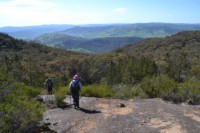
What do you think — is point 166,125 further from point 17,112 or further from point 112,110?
point 17,112

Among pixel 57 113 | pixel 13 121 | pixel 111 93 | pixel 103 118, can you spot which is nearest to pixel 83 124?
pixel 103 118

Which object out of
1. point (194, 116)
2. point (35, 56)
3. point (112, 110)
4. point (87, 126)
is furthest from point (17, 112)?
point (35, 56)

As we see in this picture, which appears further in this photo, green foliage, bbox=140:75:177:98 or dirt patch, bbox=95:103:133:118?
green foliage, bbox=140:75:177:98

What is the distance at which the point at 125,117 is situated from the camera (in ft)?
45.7

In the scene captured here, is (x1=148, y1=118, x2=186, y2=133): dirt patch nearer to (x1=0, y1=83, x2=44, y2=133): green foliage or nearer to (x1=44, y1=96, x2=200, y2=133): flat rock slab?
(x1=44, y1=96, x2=200, y2=133): flat rock slab

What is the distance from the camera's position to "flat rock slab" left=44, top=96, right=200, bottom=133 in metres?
12.4

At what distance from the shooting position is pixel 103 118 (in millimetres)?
13719

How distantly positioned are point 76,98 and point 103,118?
2.43 m

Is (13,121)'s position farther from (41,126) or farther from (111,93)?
(111,93)

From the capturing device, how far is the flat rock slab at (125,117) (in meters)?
12.4

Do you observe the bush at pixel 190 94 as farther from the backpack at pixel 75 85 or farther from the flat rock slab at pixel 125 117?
the backpack at pixel 75 85

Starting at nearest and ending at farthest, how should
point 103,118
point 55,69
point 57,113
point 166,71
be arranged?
point 103,118
point 57,113
point 166,71
point 55,69

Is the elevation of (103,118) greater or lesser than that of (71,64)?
greater

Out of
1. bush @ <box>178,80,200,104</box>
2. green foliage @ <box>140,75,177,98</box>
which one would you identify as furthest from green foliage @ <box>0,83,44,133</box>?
green foliage @ <box>140,75,177,98</box>
